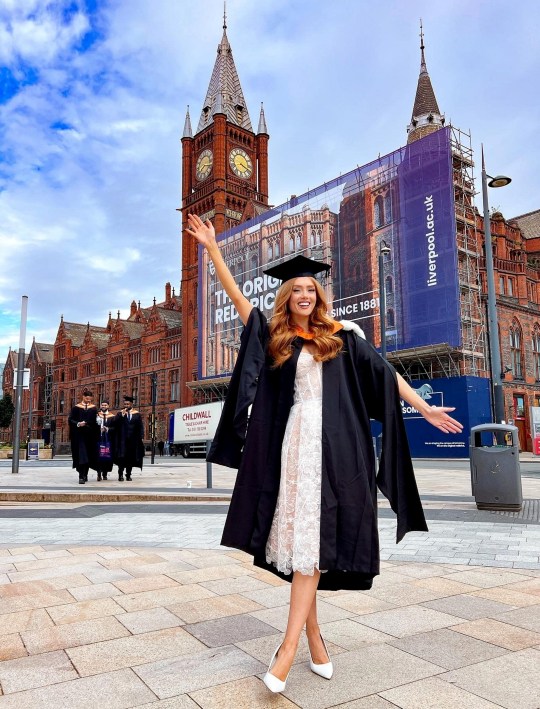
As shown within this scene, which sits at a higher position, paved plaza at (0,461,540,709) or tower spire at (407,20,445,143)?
tower spire at (407,20,445,143)

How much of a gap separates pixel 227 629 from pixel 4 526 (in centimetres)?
508

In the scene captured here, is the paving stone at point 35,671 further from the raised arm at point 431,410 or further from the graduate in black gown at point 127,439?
the graduate in black gown at point 127,439

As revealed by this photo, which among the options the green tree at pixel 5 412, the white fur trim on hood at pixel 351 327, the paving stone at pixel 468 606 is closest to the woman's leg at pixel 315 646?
the paving stone at pixel 468 606

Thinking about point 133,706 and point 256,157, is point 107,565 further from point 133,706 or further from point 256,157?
point 256,157

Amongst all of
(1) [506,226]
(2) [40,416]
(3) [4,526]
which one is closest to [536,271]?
(1) [506,226]

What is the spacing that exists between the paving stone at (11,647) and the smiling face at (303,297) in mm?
2275

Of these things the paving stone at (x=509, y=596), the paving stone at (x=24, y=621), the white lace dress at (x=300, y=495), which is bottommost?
the paving stone at (x=509, y=596)

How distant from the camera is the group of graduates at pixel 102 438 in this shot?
12.9 m

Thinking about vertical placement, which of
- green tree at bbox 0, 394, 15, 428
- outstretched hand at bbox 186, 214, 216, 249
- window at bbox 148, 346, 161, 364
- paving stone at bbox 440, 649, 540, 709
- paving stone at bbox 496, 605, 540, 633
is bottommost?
paving stone at bbox 496, 605, 540, 633

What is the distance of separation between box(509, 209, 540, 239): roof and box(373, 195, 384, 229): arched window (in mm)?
18821

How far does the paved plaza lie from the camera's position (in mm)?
2477

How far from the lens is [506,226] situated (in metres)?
38.7

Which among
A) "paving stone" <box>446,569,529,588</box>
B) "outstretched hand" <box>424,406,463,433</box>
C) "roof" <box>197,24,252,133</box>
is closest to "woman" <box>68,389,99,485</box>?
"paving stone" <box>446,569,529,588</box>

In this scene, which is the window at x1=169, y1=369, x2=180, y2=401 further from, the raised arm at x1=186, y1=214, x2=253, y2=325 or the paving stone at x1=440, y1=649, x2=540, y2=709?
the paving stone at x1=440, y1=649, x2=540, y2=709
